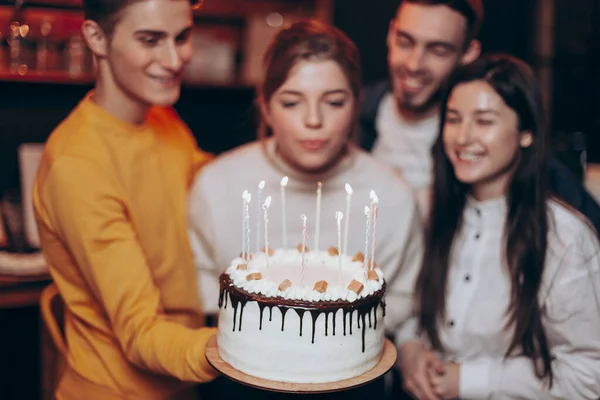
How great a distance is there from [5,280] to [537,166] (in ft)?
7.44

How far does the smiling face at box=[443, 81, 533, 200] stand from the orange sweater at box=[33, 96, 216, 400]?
0.94m

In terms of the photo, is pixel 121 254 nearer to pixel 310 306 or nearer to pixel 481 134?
pixel 310 306

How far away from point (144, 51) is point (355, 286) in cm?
98

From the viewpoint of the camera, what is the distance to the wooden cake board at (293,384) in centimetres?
170

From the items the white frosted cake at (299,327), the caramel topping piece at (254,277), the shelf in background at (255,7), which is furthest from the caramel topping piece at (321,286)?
the shelf in background at (255,7)

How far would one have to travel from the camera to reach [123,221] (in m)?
2.15

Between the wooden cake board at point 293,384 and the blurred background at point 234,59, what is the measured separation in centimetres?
228

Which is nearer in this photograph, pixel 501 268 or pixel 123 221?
pixel 123 221

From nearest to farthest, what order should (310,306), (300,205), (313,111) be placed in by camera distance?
1. (310,306)
2. (313,111)
3. (300,205)

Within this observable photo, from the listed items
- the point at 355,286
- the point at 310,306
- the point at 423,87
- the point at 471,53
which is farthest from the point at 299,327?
the point at 471,53

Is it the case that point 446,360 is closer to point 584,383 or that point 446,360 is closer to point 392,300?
point 392,300

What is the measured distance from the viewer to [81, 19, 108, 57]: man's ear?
2.20 m

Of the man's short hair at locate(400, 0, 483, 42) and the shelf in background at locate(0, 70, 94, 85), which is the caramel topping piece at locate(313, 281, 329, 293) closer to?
the man's short hair at locate(400, 0, 483, 42)

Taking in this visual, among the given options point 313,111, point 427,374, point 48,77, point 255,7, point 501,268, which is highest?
point 255,7
